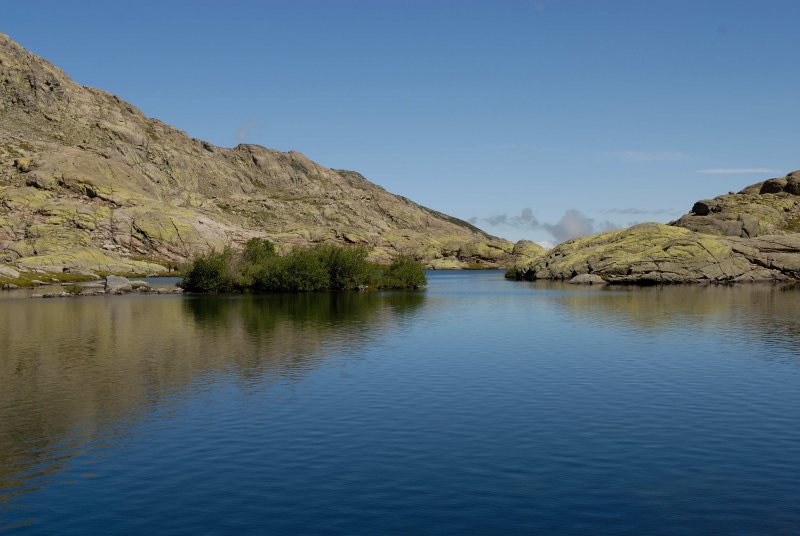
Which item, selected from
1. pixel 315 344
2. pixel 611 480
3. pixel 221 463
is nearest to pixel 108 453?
pixel 221 463

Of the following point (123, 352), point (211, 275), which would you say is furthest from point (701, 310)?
point (211, 275)

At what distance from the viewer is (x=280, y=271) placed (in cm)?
15288

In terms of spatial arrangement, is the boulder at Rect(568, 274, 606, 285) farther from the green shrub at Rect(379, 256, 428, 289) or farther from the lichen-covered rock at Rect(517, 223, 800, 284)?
the green shrub at Rect(379, 256, 428, 289)

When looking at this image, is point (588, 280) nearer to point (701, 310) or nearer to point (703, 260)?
point (703, 260)

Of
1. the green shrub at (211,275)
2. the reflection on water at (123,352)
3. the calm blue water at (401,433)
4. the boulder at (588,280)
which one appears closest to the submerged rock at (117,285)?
the green shrub at (211,275)

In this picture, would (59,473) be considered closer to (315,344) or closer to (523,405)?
(523,405)

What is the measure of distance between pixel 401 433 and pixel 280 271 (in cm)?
12222

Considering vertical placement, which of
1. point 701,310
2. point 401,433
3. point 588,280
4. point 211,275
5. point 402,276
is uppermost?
point 211,275

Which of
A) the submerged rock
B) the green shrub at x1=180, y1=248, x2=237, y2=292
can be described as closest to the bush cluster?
the green shrub at x1=180, y1=248, x2=237, y2=292

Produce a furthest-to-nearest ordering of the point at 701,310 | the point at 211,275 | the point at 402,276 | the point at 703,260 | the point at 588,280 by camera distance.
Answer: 1. the point at 588,280
2. the point at 703,260
3. the point at 402,276
4. the point at 211,275
5. the point at 701,310

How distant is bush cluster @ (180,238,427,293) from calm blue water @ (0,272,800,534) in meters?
78.1

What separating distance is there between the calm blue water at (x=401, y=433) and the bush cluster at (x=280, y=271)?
78092 mm

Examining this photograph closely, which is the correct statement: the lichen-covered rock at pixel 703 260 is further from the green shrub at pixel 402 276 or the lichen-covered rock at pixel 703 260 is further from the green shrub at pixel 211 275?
the green shrub at pixel 211 275

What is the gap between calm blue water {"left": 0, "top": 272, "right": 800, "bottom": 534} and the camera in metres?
23.5
